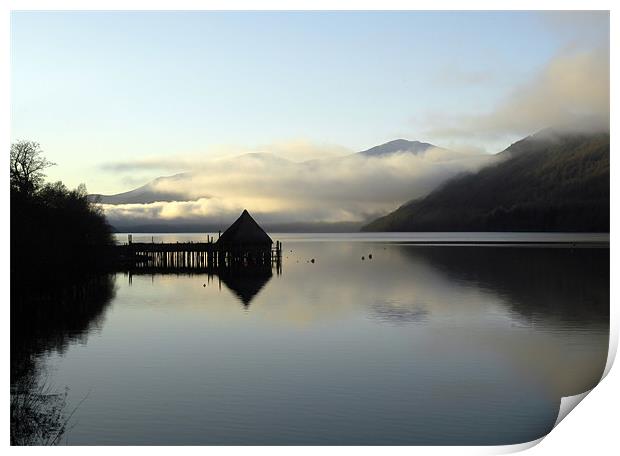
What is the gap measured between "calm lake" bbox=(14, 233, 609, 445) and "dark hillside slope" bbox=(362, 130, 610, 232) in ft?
71.4

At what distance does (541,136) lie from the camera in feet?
268

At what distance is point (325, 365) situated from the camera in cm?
1702

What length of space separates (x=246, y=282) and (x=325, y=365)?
22.1m

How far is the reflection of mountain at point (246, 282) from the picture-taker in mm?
32250

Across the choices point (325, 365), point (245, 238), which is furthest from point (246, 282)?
point (325, 365)

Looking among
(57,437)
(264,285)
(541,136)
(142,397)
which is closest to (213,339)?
(142,397)

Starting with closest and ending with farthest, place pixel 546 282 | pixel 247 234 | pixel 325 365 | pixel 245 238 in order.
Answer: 1. pixel 325 365
2. pixel 546 282
3. pixel 245 238
4. pixel 247 234

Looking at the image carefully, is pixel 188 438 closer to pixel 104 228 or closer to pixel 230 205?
pixel 230 205

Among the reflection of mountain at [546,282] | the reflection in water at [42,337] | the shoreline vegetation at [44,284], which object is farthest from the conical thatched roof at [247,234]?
the reflection in water at [42,337]

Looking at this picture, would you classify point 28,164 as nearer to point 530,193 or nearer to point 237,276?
point 237,276

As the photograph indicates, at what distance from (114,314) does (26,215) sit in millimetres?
5960

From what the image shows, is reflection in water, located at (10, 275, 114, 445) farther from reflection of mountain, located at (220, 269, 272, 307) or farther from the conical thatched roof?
the conical thatched roof

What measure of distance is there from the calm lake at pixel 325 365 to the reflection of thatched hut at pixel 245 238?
1445 cm

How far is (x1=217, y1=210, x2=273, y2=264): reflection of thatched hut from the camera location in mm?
47625
